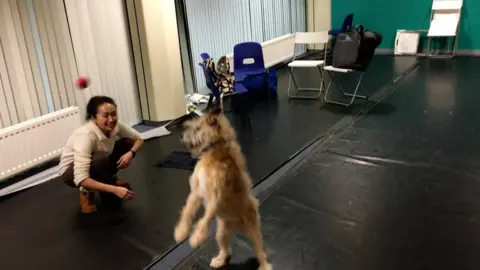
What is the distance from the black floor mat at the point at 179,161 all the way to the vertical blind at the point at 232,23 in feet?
6.13

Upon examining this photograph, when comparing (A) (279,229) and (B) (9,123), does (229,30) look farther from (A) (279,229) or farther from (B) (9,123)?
(A) (279,229)

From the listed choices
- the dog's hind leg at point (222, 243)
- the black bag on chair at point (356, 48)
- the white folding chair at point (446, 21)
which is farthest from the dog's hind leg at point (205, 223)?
the white folding chair at point (446, 21)

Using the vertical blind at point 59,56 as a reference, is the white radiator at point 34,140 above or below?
below

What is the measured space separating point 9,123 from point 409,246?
3035 mm

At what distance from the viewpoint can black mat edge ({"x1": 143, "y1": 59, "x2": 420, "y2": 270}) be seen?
7.92ft

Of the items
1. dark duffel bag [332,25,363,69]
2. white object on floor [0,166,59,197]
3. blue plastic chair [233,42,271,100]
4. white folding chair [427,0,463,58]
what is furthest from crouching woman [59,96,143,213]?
white folding chair [427,0,463,58]

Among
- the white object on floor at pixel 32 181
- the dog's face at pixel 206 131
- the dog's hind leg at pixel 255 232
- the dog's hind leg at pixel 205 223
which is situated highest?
the dog's face at pixel 206 131

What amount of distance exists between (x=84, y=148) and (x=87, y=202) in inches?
16.4

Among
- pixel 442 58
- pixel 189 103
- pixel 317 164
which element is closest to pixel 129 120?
pixel 189 103

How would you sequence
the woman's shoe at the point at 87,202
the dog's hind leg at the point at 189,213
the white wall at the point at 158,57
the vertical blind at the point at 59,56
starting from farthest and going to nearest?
1. the white wall at the point at 158,57
2. the vertical blind at the point at 59,56
3. the woman's shoe at the point at 87,202
4. the dog's hind leg at the point at 189,213

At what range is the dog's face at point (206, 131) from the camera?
6.12 feet

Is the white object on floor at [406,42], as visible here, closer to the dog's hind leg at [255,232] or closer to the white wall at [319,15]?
the white wall at [319,15]

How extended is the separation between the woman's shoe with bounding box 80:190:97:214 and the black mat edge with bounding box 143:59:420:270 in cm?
79

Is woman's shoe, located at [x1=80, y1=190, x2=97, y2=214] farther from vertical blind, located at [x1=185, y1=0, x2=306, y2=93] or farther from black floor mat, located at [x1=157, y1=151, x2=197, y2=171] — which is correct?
vertical blind, located at [x1=185, y1=0, x2=306, y2=93]
